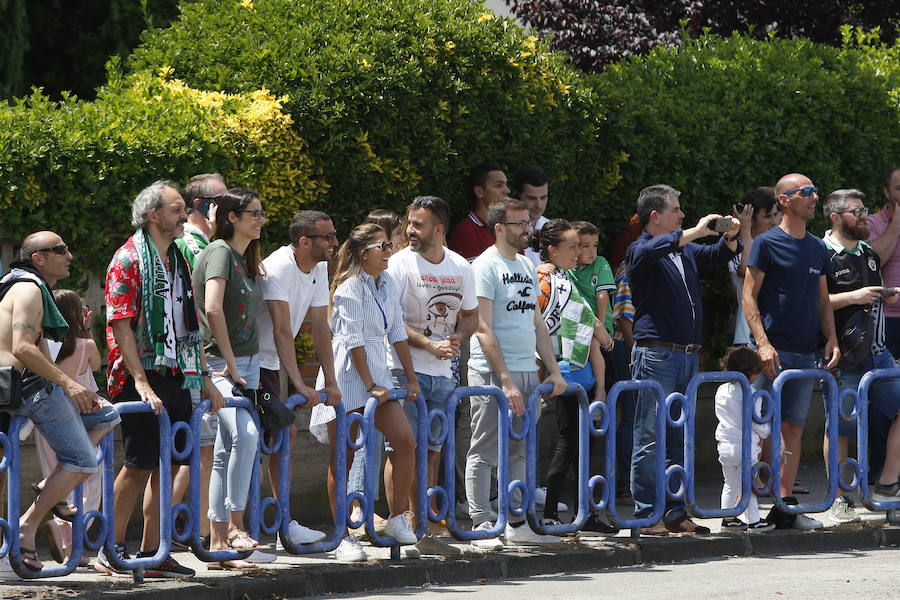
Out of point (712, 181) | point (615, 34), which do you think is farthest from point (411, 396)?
point (615, 34)

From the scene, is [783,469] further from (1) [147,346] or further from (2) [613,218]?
(1) [147,346]

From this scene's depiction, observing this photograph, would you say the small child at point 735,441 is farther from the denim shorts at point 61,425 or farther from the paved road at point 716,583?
the denim shorts at point 61,425

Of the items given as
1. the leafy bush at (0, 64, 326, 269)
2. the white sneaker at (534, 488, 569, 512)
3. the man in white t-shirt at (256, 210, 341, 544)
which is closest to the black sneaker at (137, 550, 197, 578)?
the man in white t-shirt at (256, 210, 341, 544)

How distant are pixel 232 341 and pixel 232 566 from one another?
121 centimetres

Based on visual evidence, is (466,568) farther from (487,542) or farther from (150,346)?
(150,346)

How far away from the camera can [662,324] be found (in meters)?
9.67

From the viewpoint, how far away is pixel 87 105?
972 centimetres

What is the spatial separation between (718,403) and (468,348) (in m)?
1.86

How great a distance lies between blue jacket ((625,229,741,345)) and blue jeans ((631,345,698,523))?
12 centimetres

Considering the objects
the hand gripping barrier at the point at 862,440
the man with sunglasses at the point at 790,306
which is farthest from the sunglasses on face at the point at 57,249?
the hand gripping barrier at the point at 862,440

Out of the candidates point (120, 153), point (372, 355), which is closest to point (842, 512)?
point (372, 355)

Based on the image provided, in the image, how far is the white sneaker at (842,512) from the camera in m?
10.2

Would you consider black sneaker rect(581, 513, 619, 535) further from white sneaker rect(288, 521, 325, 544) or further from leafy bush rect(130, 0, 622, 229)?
leafy bush rect(130, 0, 622, 229)

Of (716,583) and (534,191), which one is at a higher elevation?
(534,191)
